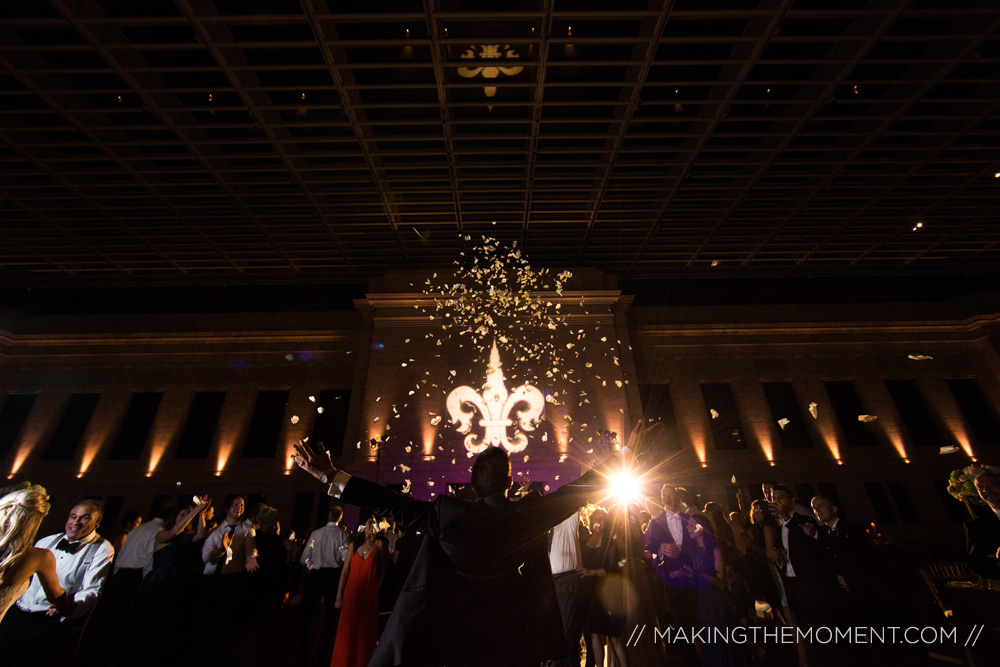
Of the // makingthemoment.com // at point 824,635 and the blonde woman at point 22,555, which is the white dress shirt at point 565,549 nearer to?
the // makingthemoment.com // at point 824,635

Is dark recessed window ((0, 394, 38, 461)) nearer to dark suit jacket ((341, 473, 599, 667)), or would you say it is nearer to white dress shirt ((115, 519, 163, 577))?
white dress shirt ((115, 519, 163, 577))

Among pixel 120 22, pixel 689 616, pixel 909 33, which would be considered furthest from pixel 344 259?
pixel 909 33

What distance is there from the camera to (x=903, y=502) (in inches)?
549

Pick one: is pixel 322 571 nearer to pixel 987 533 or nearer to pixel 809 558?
pixel 809 558

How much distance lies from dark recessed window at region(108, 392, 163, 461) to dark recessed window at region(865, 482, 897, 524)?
2362cm

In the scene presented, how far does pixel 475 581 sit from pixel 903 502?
704 inches

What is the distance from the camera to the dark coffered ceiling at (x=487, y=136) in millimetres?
8164

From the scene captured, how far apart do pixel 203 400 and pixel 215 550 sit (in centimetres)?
1312

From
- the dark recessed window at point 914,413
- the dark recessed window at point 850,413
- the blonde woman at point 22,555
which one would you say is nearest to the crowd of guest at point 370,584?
the blonde woman at point 22,555

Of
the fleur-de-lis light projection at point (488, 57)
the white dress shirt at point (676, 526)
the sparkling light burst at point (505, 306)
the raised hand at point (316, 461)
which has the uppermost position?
the fleur-de-lis light projection at point (488, 57)

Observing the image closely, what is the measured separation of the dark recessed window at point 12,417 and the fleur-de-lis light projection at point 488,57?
18.5 m

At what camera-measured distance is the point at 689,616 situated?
16.4 ft

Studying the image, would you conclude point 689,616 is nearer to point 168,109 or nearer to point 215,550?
point 215,550

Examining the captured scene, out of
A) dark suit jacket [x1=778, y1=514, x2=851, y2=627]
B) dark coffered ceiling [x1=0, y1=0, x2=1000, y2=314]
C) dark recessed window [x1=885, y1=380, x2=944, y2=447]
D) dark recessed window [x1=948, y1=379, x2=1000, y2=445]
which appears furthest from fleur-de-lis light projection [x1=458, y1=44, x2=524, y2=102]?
dark recessed window [x1=948, y1=379, x2=1000, y2=445]
